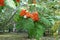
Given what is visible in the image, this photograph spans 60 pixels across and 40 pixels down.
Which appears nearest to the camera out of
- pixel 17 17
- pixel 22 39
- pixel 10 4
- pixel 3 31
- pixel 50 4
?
pixel 10 4

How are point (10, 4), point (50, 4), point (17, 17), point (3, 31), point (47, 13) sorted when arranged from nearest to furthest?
point (10, 4) → point (17, 17) → point (47, 13) → point (50, 4) → point (3, 31)

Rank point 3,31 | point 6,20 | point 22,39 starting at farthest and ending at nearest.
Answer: point 3,31, point 22,39, point 6,20

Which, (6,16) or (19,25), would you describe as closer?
(19,25)

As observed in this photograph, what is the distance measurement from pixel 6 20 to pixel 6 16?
0.31ft

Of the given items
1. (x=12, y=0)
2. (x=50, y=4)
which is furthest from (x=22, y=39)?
(x=12, y=0)

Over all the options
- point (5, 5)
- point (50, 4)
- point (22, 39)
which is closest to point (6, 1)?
point (5, 5)

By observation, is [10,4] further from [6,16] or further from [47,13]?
[6,16]

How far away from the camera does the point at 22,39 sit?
226 cm

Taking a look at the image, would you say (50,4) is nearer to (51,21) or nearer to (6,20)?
(51,21)

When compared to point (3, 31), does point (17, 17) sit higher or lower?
higher

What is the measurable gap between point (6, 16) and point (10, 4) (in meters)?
0.80

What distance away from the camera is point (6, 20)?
6.72ft

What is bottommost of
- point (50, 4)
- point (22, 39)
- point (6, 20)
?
point (22, 39)

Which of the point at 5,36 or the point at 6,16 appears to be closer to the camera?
the point at 6,16
